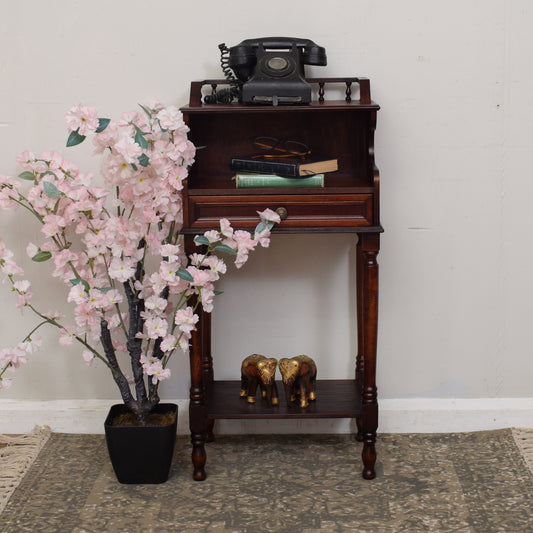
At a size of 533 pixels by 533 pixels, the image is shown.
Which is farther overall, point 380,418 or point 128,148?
point 380,418

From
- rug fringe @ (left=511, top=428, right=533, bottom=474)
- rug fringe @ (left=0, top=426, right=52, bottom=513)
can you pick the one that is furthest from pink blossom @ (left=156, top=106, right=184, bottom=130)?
rug fringe @ (left=511, top=428, right=533, bottom=474)

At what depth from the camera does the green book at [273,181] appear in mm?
2516

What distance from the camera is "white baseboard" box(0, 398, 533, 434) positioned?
2.99 meters

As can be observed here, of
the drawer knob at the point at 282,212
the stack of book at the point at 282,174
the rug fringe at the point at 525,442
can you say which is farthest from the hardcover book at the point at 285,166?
the rug fringe at the point at 525,442

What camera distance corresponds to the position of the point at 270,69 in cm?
252

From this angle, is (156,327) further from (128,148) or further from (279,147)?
(279,147)

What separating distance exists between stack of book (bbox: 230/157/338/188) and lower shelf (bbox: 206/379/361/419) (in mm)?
742

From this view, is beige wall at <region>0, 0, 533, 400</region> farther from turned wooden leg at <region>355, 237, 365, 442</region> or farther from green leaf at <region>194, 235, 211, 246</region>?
green leaf at <region>194, 235, 211, 246</region>

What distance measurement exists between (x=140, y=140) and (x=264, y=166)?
41 centimetres

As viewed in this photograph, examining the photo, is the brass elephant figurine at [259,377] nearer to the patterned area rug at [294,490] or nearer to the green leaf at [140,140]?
the patterned area rug at [294,490]

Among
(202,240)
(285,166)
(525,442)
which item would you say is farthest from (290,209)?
(525,442)

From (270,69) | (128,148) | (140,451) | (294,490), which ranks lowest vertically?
(294,490)

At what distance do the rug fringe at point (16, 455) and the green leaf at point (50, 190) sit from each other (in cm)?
97

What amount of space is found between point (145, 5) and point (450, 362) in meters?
1.68
